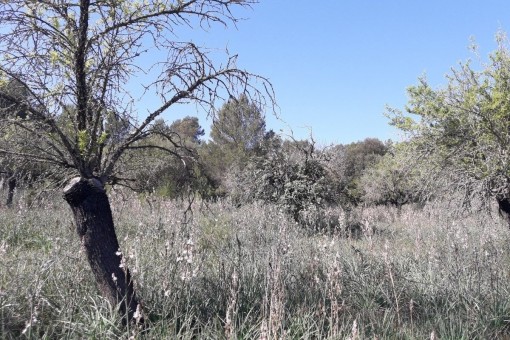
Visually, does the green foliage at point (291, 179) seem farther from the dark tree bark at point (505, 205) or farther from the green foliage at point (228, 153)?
the green foliage at point (228, 153)

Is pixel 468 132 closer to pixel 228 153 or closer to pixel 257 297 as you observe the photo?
pixel 257 297

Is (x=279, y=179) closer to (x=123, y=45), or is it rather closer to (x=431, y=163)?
(x=431, y=163)

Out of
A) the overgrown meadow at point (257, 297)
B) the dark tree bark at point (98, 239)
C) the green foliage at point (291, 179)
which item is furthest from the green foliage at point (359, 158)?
the dark tree bark at point (98, 239)

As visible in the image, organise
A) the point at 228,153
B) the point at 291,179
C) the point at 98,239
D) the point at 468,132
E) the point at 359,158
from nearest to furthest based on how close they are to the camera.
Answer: the point at 98,239 → the point at 468,132 → the point at 291,179 → the point at 228,153 → the point at 359,158

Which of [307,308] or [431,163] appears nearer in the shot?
[307,308]

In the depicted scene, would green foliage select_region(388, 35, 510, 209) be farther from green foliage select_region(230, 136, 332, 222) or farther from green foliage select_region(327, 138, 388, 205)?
green foliage select_region(327, 138, 388, 205)

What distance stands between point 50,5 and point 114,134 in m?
1.06

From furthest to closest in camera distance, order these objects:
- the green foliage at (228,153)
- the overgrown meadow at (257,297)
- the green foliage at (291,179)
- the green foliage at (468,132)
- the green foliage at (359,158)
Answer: the green foliage at (359,158)
the green foliage at (228,153)
the green foliage at (291,179)
the green foliage at (468,132)
the overgrown meadow at (257,297)

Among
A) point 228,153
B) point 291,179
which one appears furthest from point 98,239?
point 228,153

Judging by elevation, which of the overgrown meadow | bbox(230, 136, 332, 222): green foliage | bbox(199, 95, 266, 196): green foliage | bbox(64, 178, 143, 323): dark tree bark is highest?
bbox(199, 95, 266, 196): green foliage

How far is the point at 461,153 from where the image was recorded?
8.04 m

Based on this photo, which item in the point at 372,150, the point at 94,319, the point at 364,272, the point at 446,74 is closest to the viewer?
the point at 94,319

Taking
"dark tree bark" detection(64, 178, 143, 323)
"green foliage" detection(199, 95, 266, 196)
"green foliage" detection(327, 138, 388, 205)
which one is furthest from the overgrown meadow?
"green foliage" detection(327, 138, 388, 205)

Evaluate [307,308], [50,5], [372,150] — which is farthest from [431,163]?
[372,150]
